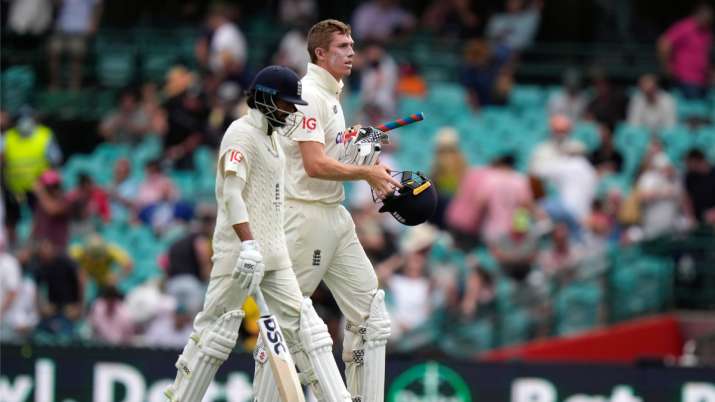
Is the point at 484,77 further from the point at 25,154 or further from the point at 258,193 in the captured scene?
the point at 258,193

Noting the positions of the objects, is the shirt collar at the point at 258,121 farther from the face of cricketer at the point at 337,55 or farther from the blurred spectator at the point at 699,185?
the blurred spectator at the point at 699,185

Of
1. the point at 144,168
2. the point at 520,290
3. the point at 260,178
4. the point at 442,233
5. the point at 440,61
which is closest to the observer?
the point at 260,178

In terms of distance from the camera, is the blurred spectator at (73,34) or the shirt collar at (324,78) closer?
the shirt collar at (324,78)

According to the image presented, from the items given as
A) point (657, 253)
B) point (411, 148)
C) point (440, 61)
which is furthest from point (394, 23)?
point (657, 253)

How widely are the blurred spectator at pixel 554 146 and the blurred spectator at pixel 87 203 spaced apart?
15.1 feet

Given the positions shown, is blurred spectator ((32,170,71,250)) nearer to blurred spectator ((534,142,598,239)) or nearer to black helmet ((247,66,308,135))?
blurred spectator ((534,142,598,239))

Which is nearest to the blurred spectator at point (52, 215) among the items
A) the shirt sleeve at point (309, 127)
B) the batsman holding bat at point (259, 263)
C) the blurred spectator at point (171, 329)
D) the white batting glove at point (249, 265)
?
the blurred spectator at point (171, 329)

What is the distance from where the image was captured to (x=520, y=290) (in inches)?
674

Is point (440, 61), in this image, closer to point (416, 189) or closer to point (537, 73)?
point (537, 73)

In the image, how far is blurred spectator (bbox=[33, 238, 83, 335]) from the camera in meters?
17.1

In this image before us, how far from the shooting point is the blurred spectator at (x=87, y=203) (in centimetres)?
1898

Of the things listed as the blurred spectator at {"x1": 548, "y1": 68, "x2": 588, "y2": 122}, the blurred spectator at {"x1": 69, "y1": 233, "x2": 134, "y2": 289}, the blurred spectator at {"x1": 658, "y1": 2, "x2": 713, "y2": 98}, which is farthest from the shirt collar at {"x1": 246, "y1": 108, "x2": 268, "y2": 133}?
the blurred spectator at {"x1": 658, "y1": 2, "x2": 713, "y2": 98}

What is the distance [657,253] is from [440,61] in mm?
5476

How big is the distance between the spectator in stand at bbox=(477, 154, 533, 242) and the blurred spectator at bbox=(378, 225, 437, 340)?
1.08m
